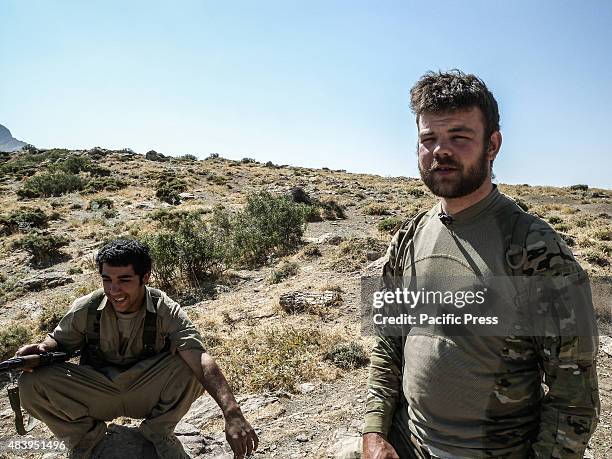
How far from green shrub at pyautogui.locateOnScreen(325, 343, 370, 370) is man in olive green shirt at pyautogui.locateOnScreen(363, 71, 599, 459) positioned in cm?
290

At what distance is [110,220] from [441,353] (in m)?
17.4

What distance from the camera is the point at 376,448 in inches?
77.4

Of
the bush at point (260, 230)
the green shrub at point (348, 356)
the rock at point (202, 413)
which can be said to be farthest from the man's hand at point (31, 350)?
the bush at point (260, 230)

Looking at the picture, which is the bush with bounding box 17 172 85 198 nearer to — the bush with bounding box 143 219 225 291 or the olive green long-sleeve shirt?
the bush with bounding box 143 219 225 291

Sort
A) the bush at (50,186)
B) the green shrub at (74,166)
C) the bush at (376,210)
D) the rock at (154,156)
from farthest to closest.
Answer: the rock at (154,156) → the green shrub at (74,166) → the bush at (50,186) → the bush at (376,210)

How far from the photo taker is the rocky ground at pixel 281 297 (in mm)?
3699

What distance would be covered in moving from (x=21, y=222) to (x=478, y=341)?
18020 millimetres

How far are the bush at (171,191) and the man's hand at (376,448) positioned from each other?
19.6 meters

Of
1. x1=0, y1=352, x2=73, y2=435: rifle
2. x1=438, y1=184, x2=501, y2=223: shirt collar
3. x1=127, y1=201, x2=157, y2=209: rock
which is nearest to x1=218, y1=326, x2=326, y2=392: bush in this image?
x1=0, y1=352, x2=73, y2=435: rifle

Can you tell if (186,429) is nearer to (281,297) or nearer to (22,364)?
(22,364)

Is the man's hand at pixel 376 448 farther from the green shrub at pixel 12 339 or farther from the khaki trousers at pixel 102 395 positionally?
the green shrub at pixel 12 339

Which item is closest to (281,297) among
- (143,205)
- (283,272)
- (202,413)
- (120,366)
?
(283,272)

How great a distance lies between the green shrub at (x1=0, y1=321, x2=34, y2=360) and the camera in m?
6.75

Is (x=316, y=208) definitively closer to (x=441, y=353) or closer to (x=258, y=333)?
(x=258, y=333)
